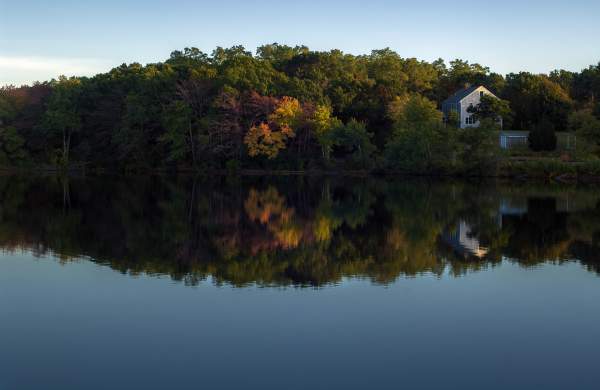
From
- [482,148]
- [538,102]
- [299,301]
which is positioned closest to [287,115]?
[482,148]

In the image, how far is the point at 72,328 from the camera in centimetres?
1142

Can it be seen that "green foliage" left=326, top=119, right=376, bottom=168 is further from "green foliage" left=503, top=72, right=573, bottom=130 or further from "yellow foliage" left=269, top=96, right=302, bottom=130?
"green foliage" left=503, top=72, right=573, bottom=130

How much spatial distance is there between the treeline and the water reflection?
1998 cm

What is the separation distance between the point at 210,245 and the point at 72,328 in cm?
873

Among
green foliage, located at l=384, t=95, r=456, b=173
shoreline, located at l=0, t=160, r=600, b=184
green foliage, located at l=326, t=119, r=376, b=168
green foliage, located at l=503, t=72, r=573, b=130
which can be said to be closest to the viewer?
shoreline, located at l=0, t=160, r=600, b=184

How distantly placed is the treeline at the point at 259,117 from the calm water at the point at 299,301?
1262 inches

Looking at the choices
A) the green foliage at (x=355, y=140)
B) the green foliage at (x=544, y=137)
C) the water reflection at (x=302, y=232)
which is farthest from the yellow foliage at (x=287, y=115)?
the water reflection at (x=302, y=232)

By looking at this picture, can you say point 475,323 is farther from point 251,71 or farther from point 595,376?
point 251,71

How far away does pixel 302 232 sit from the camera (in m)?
22.7

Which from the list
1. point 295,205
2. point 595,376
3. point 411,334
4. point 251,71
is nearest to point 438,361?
point 411,334

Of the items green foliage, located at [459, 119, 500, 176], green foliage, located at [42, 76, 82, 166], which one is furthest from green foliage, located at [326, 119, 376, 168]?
green foliage, located at [42, 76, 82, 166]

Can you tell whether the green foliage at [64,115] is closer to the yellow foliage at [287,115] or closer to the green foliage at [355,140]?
the yellow foliage at [287,115]

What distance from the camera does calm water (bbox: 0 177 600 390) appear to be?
9.45 meters

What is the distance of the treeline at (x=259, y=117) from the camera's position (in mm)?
57906
